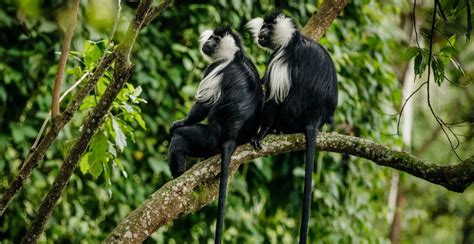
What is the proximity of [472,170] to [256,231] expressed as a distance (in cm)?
247

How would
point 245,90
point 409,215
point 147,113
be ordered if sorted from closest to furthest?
point 245,90, point 147,113, point 409,215

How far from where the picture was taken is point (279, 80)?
9.38 ft

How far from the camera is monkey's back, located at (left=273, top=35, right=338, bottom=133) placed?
2.88 metres

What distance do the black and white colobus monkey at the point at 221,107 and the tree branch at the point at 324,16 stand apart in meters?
0.35

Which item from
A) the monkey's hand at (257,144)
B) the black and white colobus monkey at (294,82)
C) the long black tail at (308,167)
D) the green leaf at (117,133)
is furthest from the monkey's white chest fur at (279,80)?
the green leaf at (117,133)

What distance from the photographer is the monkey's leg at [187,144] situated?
9.64ft

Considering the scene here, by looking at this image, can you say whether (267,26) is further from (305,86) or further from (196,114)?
(196,114)

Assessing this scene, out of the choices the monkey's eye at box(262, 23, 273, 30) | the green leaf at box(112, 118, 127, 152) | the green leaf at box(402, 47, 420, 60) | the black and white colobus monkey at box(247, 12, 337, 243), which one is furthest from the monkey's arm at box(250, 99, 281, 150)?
the green leaf at box(402, 47, 420, 60)

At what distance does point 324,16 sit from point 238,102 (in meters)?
0.53

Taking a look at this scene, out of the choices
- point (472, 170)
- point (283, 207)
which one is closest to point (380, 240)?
point (283, 207)

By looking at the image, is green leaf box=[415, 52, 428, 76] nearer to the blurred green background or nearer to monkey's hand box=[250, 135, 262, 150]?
monkey's hand box=[250, 135, 262, 150]

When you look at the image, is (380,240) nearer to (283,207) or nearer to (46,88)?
(283,207)

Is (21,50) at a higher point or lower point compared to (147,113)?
higher

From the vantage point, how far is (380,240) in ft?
15.7
